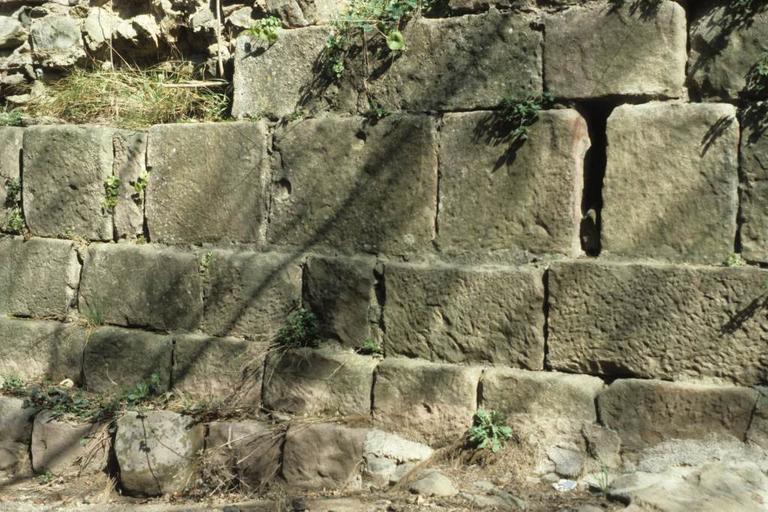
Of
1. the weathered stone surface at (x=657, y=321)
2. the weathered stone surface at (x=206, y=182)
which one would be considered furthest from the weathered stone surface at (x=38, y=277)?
the weathered stone surface at (x=657, y=321)

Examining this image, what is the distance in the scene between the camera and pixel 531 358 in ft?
12.6

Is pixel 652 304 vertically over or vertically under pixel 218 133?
under

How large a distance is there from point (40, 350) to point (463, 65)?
2.86m

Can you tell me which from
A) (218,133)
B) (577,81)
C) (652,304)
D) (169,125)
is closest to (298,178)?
(218,133)

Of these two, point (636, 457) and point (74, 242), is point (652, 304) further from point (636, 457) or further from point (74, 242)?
point (74, 242)

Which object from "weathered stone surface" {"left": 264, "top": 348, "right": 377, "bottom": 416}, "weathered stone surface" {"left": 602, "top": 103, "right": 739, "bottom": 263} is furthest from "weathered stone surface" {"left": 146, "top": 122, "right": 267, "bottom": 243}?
"weathered stone surface" {"left": 602, "top": 103, "right": 739, "bottom": 263}

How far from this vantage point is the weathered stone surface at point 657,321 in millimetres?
3412

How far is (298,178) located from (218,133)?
1.75ft

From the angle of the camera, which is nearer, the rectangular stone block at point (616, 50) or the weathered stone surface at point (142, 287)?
the rectangular stone block at point (616, 50)

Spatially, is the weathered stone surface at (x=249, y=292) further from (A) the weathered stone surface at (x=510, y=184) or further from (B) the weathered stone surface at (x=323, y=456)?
(A) the weathered stone surface at (x=510, y=184)

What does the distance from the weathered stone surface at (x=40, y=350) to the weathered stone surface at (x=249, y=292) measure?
874 millimetres

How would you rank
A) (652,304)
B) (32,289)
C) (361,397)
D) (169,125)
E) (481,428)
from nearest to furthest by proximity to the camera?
(652,304), (481,428), (361,397), (169,125), (32,289)

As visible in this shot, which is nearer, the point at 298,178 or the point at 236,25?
the point at 298,178

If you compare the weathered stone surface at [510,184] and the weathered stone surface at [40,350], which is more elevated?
the weathered stone surface at [510,184]
